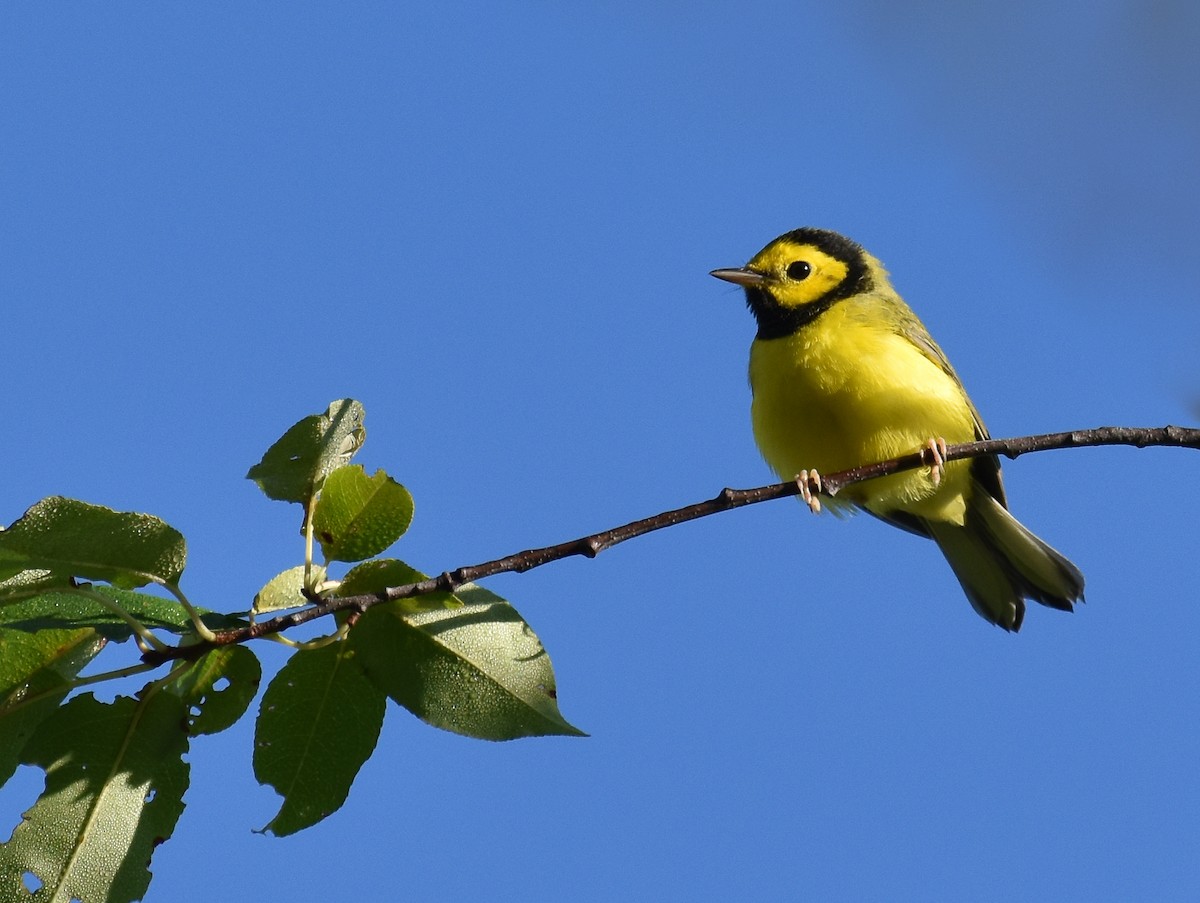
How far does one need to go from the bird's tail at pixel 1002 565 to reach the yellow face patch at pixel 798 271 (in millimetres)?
1040

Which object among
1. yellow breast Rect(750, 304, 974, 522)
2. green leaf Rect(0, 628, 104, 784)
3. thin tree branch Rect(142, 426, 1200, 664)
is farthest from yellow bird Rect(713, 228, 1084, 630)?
green leaf Rect(0, 628, 104, 784)

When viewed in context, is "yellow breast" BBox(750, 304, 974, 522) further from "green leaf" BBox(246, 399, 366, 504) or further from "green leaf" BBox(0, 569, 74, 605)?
"green leaf" BBox(0, 569, 74, 605)

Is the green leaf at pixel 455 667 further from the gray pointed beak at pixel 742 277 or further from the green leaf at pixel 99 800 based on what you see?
the gray pointed beak at pixel 742 277

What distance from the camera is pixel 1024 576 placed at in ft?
16.4

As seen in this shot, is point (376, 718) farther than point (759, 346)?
No

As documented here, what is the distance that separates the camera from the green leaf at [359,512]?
2.09m

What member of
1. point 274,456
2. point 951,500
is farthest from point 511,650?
point 951,500

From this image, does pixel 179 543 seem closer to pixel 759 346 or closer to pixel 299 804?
pixel 299 804

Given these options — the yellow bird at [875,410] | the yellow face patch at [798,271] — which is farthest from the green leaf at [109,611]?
the yellow face patch at [798,271]

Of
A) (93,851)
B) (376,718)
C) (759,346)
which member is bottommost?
(93,851)

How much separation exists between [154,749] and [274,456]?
1.80ft

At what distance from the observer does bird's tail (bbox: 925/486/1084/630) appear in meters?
4.86

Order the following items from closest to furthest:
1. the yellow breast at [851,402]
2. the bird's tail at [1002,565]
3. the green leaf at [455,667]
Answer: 1. the green leaf at [455,667]
2. the yellow breast at [851,402]
3. the bird's tail at [1002,565]

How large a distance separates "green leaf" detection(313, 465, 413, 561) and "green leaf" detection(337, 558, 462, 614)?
0.17 feet
